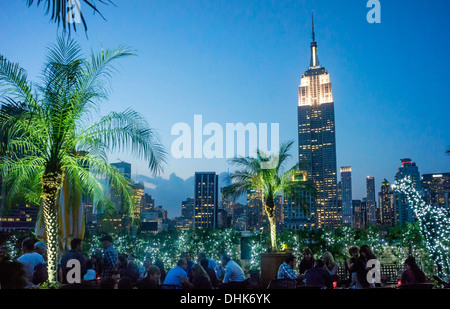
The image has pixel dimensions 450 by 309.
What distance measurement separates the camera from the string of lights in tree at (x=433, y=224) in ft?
32.1

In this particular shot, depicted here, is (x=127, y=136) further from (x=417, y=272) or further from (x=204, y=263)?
(x=417, y=272)

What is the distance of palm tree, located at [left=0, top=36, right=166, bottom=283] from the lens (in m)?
6.43

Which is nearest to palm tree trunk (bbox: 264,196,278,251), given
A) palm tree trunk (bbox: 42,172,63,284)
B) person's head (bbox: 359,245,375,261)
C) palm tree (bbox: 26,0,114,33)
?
person's head (bbox: 359,245,375,261)

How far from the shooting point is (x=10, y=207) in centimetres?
918

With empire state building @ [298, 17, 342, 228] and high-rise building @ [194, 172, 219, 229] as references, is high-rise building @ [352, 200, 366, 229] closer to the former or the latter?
empire state building @ [298, 17, 342, 228]

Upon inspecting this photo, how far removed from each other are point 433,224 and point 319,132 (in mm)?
97221

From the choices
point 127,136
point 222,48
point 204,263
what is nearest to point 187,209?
point 222,48

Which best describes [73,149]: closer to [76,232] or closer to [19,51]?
[76,232]

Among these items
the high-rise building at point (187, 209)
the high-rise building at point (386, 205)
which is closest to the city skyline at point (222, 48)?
the high-rise building at point (187, 209)

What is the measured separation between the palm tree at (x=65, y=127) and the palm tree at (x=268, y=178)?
5660 millimetres

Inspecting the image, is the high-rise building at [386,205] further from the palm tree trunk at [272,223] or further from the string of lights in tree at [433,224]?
the palm tree trunk at [272,223]

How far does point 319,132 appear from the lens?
10469 cm

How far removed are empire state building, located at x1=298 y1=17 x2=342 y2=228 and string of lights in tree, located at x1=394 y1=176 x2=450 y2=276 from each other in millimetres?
44203
